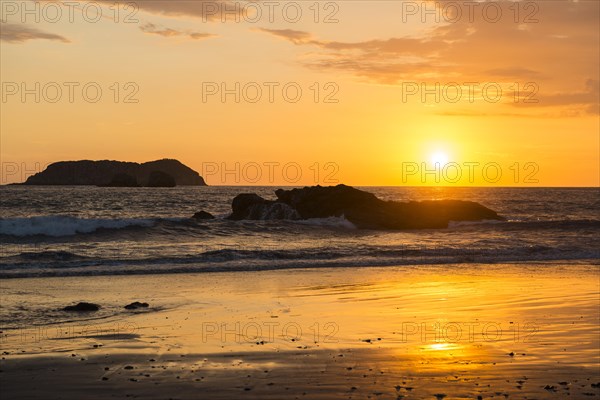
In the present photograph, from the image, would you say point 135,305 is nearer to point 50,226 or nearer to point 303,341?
point 303,341

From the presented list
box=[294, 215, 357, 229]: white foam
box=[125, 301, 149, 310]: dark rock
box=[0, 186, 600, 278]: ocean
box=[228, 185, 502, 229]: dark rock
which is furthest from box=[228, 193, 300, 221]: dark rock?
box=[125, 301, 149, 310]: dark rock

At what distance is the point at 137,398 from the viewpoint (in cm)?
919

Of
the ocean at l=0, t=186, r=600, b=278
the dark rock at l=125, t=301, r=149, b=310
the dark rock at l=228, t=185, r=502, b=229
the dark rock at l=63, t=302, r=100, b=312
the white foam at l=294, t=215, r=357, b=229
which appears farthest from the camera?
the dark rock at l=228, t=185, r=502, b=229

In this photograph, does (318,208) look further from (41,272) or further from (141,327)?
(141,327)

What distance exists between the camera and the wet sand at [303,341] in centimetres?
978

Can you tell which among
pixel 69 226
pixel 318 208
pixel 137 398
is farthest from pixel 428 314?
pixel 318 208

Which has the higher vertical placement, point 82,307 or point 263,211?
point 263,211

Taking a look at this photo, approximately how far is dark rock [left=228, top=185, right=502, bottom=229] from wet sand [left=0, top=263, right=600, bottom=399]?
2813 cm

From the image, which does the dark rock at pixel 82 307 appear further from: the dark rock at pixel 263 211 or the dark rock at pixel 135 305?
the dark rock at pixel 263 211

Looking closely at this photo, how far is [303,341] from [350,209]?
38.3 metres

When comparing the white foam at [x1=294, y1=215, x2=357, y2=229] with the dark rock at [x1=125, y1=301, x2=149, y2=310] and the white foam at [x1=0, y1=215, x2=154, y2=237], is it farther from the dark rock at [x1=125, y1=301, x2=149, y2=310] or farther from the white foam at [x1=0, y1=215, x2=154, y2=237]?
the dark rock at [x1=125, y1=301, x2=149, y2=310]

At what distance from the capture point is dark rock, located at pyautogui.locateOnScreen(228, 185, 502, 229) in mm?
50031

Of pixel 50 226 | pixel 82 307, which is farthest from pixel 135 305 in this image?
pixel 50 226

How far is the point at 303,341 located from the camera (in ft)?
42.2
